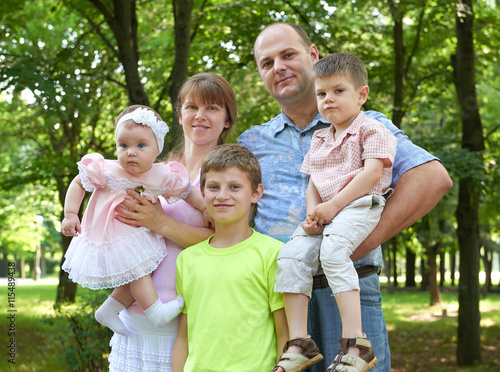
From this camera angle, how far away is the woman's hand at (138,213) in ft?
9.58

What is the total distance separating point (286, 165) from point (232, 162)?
1.83 feet

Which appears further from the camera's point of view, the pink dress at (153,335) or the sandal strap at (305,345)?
the pink dress at (153,335)

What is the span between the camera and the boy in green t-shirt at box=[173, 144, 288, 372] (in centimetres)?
255

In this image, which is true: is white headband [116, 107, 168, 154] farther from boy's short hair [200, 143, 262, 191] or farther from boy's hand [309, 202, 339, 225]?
boy's hand [309, 202, 339, 225]

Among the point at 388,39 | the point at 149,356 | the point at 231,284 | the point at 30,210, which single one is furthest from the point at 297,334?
the point at 30,210

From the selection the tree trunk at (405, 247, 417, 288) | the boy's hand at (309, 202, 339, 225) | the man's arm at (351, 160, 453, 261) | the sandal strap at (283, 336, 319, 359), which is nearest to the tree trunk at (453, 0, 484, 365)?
the man's arm at (351, 160, 453, 261)

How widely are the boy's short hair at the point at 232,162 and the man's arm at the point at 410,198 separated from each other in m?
0.63

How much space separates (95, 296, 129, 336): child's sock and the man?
864mm

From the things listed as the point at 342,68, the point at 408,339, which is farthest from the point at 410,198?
the point at 408,339

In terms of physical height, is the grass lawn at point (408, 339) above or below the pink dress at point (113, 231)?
below

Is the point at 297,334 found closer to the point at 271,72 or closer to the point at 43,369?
the point at 271,72

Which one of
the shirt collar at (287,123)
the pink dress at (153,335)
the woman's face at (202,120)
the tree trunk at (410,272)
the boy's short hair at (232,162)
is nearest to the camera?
the boy's short hair at (232,162)

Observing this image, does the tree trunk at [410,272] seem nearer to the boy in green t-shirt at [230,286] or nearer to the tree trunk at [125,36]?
the tree trunk at [125,36]

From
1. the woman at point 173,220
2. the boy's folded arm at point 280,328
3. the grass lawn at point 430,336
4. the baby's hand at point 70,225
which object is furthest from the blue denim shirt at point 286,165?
the grass lawn at point 430,336
